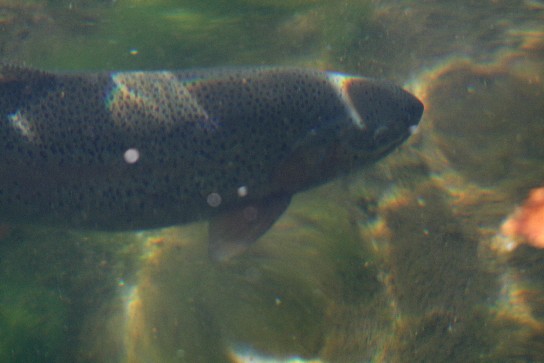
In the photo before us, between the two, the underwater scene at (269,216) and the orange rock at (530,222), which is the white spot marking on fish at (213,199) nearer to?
the underwater scene at (269,216)

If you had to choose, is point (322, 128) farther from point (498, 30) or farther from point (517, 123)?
point (498, 30)

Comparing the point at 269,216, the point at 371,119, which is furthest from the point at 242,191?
the point at 371,119

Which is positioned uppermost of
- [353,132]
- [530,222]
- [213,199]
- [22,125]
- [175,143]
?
[22,125]

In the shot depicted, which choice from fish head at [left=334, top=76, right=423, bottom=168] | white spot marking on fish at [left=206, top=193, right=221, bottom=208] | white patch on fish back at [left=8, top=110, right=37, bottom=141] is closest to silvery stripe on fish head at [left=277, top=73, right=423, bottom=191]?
fish head at [left=334, top=76, right=423, bottom=168]

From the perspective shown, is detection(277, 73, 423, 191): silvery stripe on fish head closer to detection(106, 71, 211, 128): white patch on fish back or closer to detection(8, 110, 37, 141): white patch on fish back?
detection(106, 71, 211, 128): white patch on fish back

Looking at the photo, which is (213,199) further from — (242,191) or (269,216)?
(269,216)

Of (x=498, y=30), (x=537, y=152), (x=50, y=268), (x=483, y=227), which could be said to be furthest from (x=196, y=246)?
(x=498, y=30)

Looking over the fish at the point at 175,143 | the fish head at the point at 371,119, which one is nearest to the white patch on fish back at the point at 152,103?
the fish at the point at 175,143

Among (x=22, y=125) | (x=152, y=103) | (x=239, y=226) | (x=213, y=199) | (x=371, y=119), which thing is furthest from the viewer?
(x=371, y=119)
